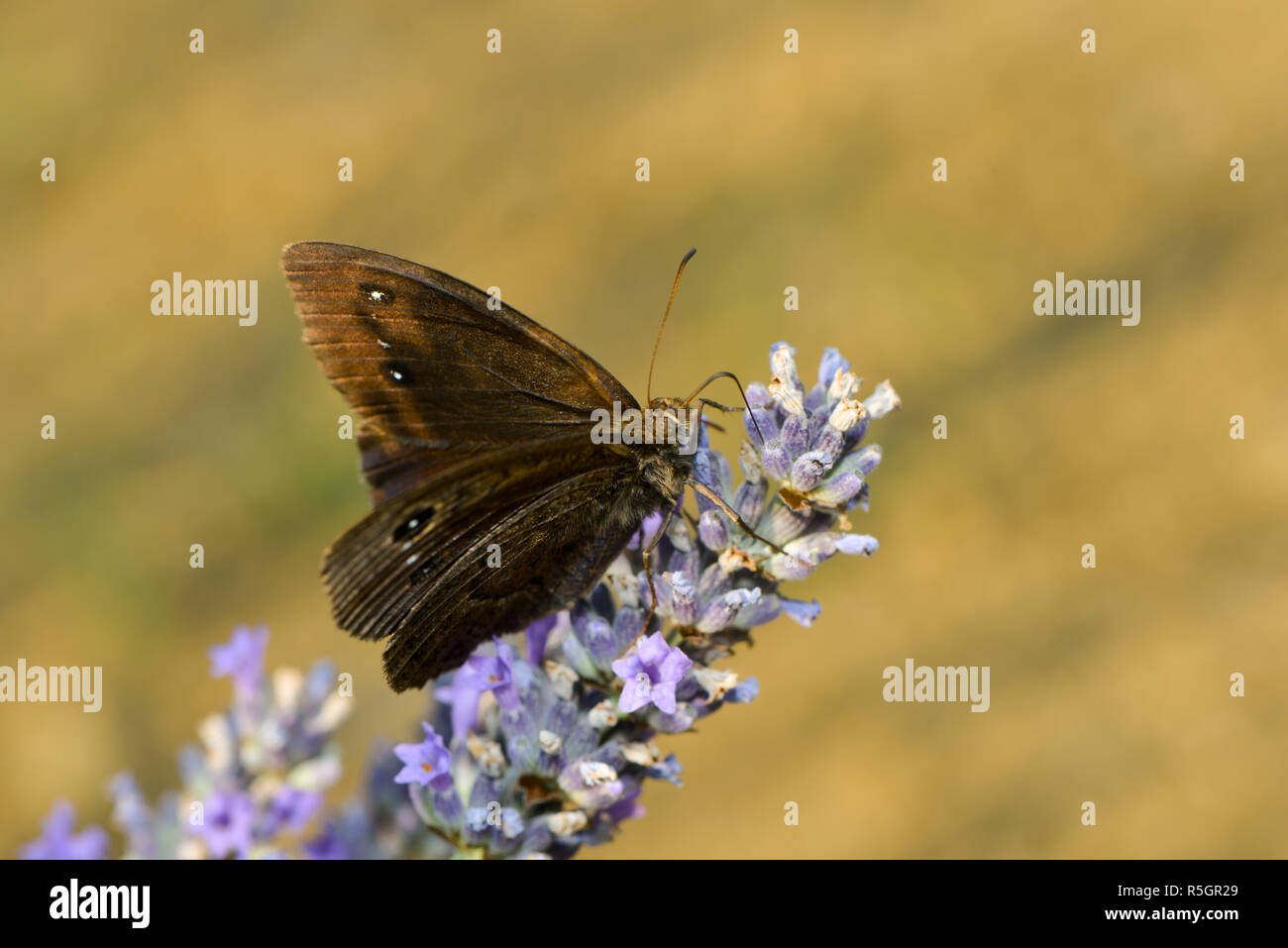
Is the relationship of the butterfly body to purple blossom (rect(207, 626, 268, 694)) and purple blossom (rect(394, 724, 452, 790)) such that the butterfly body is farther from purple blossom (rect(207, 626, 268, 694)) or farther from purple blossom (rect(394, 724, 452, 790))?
purple blossom (rect(207, 626, 268, 694))

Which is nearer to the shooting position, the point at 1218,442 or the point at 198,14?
the point at 1218,442

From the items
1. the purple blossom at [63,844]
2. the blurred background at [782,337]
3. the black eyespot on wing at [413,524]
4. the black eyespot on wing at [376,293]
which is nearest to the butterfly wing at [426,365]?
the black eyespot on wing at [376,293]

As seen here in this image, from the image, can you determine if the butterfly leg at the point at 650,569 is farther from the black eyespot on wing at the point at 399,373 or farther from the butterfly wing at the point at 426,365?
the black eyespot on wing at the point at 399,373

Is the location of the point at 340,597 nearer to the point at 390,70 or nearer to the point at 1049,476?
the point at 1049,476

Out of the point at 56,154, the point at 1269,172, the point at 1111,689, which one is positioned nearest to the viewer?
the point at 1111,689

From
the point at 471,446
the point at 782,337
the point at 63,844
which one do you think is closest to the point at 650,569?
the point at 471,446

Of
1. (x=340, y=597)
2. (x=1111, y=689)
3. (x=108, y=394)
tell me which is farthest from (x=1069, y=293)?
(x=108, y=394)

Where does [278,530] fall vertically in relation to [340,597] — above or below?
above
